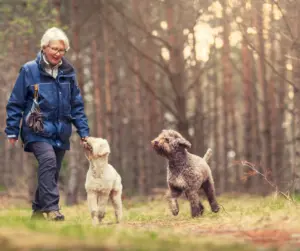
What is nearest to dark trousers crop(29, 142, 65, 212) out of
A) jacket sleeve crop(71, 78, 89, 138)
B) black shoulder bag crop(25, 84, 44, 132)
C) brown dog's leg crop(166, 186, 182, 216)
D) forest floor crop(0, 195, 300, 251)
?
black shoulder bag crop(25, 84, 44, 132)

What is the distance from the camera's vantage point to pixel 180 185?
9359mm

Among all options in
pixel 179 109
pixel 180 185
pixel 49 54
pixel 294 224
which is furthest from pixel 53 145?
pixel 179 109

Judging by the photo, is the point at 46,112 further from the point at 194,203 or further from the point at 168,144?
the point at 194,203

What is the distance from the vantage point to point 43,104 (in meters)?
8.62

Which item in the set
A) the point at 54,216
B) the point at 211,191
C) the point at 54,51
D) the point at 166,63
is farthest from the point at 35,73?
the point at 166,63

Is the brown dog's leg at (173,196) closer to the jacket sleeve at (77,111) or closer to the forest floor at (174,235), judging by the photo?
the forest floor at (174,235)

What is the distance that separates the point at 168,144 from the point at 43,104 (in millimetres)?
1977

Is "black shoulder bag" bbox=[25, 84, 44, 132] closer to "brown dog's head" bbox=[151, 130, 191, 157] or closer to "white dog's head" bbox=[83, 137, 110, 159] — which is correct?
"white dog's head" bbox=[83, 137, 110, 159]

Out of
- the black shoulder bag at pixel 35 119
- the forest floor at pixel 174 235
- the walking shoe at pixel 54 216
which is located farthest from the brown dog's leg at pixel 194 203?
the black shoulder bag at pixel 35 119

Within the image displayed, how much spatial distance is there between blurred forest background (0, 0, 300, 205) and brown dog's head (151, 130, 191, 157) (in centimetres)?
116

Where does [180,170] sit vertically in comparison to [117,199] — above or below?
above

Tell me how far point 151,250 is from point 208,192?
5.39 metres

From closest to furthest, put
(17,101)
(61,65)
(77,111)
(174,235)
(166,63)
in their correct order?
(174,235)
(17,101)
(61,65)
(77,111)
(166,63)

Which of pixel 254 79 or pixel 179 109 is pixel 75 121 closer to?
pixel 179 109
